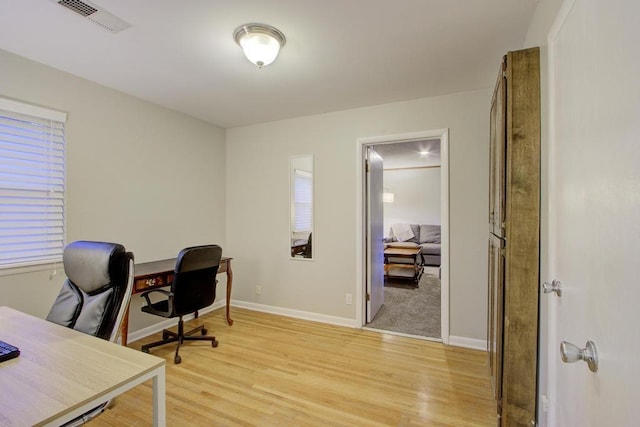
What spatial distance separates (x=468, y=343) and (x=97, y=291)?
3.01 m

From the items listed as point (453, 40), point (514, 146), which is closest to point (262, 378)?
point (514, 146)

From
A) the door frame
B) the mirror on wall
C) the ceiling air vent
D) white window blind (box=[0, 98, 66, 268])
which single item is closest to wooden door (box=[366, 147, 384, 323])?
the door frame

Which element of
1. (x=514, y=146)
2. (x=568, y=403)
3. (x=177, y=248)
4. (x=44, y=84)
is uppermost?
(x=44, y=84)

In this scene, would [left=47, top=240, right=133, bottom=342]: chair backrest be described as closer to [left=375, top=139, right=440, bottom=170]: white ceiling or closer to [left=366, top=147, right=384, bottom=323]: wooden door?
[left=366, top=147, right=384, bottom=323]: wooden door

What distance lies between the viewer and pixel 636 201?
625 millimetres

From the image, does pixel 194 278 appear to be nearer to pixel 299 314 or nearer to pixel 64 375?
pixel 299 314

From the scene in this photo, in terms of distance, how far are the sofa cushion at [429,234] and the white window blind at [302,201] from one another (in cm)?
449

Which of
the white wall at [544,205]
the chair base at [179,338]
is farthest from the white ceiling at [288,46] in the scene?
the chair base at [179,338]

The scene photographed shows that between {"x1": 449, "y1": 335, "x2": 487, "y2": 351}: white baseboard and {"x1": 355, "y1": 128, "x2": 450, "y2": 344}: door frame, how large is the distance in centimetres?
6

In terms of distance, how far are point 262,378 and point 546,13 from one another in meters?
2.90

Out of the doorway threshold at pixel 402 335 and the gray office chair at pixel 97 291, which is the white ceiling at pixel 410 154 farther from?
the gray office chair at pixel 97 291

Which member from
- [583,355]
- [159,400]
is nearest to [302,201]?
[159,400]

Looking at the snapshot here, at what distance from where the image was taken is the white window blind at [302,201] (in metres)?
3.55

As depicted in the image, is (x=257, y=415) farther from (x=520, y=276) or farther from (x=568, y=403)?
(x=520, y=276)
